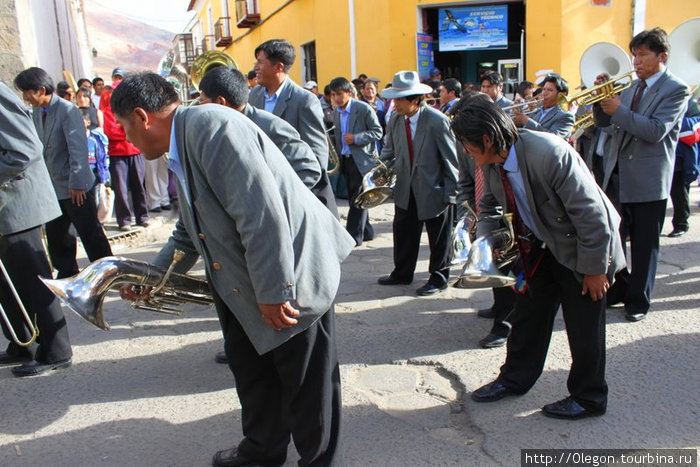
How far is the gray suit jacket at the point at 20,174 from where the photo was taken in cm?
342

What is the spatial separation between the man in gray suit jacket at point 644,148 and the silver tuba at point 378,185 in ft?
5.98

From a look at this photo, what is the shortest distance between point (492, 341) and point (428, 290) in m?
1.17

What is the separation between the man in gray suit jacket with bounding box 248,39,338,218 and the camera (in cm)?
423

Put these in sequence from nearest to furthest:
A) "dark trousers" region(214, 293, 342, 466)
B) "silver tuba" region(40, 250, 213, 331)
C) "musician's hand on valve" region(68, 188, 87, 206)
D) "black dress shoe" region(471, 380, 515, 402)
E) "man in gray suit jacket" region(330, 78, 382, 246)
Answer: "dark trousers" region(214, 293, 342, 466) → "silver tuba" region(40, 250, 213, 331) → "black dress shoe" region(471, 380, 515, 402) → "musician's hand on valve" region(68, 188, 87, 206) → "man in gray suit jacket" region(330, 78, 382, 246)

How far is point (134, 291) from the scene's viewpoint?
8.45ft

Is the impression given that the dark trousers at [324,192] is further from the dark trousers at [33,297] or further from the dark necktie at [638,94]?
the dark necktie at [638,94]

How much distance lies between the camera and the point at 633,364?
359cm

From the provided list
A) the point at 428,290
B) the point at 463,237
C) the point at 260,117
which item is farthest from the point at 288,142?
the point at 428,290

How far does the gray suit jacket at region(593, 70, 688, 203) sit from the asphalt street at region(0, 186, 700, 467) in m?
0.96

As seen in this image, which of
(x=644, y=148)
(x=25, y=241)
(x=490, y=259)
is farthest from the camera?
(x=644, y=148)

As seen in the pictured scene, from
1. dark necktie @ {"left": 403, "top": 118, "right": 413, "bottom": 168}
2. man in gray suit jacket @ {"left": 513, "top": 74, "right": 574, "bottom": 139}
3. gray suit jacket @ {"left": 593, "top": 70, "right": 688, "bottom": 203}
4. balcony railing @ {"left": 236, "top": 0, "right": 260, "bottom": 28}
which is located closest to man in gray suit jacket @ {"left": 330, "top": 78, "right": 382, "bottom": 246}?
dark necktie @ {"left": 403, "top": 118, "right": 413, "bottom": 168}

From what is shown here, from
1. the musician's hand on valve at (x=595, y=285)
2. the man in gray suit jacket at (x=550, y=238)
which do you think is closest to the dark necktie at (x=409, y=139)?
the man in gray suit jacket at (x=550, y=238)

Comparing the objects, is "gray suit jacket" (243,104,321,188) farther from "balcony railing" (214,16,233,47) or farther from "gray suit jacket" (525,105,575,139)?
"balcony railing" (214,16,233,47)

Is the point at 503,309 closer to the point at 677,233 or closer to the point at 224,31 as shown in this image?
the point at 677,233
